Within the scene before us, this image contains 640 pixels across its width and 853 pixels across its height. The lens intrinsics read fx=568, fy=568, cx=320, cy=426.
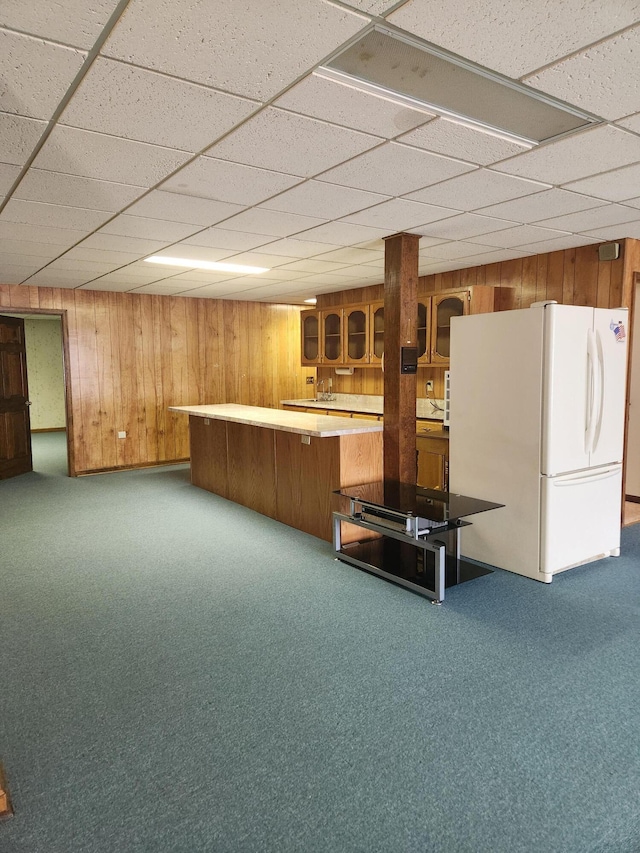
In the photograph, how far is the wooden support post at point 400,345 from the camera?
14.4 ft

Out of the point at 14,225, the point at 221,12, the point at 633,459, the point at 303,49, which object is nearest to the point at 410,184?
the point at 303,49

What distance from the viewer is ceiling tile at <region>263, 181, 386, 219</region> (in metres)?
3.22

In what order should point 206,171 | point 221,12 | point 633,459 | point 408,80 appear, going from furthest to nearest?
point 633,459 → point 206,171 → point 408,80 → point 221,12

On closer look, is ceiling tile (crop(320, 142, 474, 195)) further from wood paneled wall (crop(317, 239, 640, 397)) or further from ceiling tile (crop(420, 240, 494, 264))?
wood paneled wall (crop(317, 239, 640, 397))

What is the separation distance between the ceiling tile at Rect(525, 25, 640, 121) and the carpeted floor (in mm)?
2378

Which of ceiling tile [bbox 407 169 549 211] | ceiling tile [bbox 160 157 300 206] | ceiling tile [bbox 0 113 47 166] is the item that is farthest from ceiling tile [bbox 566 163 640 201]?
ceiling tile [bbox 0 113 47 166]

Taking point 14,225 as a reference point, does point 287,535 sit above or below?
below

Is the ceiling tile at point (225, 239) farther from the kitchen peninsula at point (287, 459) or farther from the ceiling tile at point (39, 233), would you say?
the kitchen peninsula at point (287, 459)

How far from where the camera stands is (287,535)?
468cm

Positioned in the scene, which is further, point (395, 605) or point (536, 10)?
point (395, 605)

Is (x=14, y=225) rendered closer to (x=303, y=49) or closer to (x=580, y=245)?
(x=303, y=49)

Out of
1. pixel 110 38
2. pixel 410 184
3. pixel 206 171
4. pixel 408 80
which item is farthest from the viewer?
pixel 410 184

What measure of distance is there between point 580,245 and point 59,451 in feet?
26.5

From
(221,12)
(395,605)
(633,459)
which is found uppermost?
(221,12)
